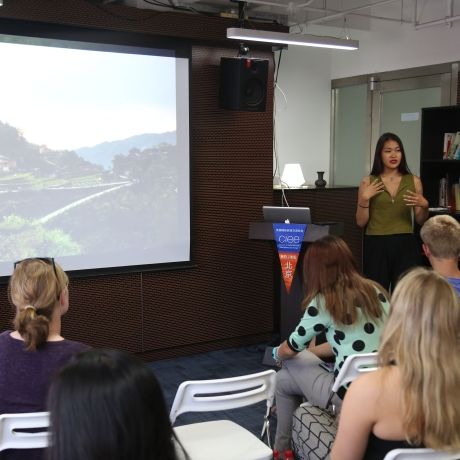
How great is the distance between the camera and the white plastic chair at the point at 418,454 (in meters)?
1.67

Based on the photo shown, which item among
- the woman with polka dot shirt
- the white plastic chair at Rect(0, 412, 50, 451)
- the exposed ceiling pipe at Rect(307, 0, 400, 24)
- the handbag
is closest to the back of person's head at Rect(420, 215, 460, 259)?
the woman with polka dot shirt

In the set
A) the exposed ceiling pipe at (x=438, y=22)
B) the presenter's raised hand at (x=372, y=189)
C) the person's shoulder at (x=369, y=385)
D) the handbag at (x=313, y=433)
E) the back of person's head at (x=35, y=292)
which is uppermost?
the exposed ceiling pipe at (x=438, y=22)

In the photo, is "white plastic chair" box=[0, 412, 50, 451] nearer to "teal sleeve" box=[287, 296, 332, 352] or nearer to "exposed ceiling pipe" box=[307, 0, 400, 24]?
"teal sleeve" box=[287, 296, 332, 352]

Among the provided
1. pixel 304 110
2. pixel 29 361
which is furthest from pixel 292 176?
pixel 29 361

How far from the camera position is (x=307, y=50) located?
23.6ft

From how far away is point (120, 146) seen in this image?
15.3 feet

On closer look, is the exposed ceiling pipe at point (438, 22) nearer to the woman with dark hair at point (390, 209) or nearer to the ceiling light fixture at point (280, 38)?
the ceiling light fixture at point (280, 38)

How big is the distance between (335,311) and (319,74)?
205 inches

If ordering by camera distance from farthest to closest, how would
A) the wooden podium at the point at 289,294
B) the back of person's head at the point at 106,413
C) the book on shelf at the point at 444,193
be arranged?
the book on shelf at the point at 444,193
the wooden podium at the point at 289,294
the back of person's head at the point at 106,413

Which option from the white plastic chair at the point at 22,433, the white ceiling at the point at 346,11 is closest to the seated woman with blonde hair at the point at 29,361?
the white plastic chair at the point at 22,433

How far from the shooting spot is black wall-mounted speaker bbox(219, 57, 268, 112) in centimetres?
485

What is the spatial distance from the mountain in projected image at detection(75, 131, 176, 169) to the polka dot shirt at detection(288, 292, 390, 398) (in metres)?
2.40

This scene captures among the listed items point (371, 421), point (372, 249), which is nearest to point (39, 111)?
point (372, 249)

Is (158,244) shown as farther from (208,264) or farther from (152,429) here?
(152,429)
